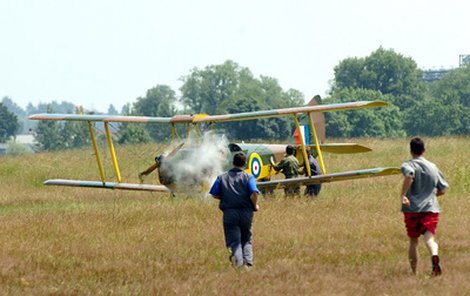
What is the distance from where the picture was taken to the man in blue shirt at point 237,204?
10.3m

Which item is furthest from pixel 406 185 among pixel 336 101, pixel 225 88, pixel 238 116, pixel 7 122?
pixel 7 122

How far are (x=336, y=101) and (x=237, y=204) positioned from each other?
96.1 metres

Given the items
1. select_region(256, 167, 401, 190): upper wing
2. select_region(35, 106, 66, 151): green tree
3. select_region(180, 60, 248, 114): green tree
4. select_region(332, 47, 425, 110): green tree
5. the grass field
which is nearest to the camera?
the grass field

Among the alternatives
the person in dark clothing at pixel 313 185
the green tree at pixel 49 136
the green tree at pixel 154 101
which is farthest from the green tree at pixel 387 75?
the person in dark clothing at pixel 313 185

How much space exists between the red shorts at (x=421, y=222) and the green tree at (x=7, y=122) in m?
148

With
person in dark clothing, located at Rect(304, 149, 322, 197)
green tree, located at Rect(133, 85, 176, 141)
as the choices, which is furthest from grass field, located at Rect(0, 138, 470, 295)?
green tree, located at Rect(133, 85, 176, 141)

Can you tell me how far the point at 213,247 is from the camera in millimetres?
12188

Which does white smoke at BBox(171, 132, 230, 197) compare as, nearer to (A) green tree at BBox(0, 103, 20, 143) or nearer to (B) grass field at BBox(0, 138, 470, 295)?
(B) grass field at BBox(0, 138, 470, 295)

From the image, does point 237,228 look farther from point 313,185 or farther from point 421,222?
point 313,185

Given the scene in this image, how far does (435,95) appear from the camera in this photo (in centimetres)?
13925

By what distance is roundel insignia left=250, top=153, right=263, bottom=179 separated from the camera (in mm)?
18906

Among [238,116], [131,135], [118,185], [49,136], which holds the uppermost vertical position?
[238,116]

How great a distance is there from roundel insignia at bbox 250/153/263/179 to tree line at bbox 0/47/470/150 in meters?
57.4

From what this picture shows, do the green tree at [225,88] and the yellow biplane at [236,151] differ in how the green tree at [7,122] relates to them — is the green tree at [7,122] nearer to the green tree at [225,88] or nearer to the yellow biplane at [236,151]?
the green tree at [225,88]
